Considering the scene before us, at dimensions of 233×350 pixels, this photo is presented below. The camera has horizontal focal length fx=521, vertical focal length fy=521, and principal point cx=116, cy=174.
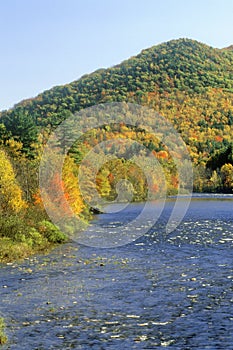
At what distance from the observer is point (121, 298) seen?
30.3m

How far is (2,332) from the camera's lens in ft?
76.6

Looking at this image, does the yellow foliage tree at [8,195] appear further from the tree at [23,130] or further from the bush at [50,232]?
the tree at [23,130]

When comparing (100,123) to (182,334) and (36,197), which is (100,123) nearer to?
(36,197)

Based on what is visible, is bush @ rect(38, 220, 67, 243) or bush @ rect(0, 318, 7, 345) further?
bush @ rect(38, 220, 67, 243)

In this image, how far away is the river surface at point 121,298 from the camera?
930 inches

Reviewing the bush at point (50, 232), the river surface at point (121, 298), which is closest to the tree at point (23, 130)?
the bush at point (50, 232)

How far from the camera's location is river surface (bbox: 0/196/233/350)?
930 inches

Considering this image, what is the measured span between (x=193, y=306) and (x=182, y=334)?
4.47 m

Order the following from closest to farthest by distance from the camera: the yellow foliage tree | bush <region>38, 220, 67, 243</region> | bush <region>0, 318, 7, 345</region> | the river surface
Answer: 1. bush <region>0, 318, 7, 345</region>
2. the river surface
3. the yellow foliage tree
4. bush <region>38, 220, 67, 243</region>

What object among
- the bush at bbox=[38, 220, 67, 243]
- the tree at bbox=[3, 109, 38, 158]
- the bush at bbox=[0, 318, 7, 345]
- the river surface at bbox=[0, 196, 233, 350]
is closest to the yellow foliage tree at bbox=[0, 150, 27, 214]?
the bush at bbox=[38, 220, 67, 243]

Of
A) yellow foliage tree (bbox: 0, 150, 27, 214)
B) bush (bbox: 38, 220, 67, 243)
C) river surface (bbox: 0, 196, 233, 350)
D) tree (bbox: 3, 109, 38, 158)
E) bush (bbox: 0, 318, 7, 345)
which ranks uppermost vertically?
Result: tree (bbox: 3, 109, 38, 158)

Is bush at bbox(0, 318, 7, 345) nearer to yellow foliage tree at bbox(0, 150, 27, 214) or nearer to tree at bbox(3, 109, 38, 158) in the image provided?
yellow foliage tree at bbox(0, 150, 27, 214)

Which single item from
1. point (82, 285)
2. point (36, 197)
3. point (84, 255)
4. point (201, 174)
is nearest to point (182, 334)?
point (82, 285)

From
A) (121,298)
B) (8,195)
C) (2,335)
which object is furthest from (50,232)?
(2,335)
